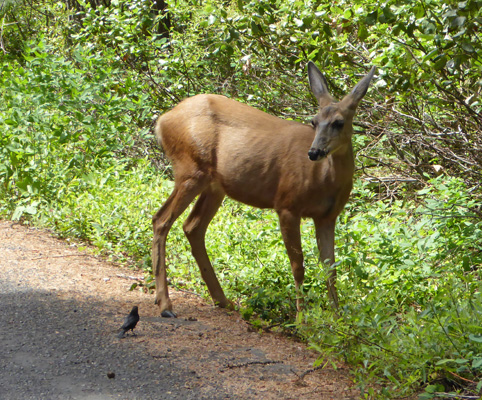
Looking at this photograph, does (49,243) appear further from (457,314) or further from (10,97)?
(457,314)

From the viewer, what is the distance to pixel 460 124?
8.06 m

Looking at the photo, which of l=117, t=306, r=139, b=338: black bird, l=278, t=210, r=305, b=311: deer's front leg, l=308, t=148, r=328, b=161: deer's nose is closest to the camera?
l=117, t=306, r=139, b=338: black bird

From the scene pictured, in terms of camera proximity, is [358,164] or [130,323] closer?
[130,323]

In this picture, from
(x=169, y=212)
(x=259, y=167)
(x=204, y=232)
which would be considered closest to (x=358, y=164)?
(x=204, y=232)

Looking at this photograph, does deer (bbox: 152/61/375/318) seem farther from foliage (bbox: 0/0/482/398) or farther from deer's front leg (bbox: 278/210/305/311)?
foliage (bbox: 0/0/482/398)

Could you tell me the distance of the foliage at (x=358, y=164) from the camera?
14.6ft

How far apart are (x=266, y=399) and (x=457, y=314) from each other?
1.25 meters

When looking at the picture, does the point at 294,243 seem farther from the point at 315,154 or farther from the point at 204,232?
the point at 204,232

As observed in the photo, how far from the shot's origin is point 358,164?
9.48 metres

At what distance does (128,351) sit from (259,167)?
81.1 inches

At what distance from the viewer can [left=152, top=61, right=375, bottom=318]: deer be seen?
5680 mm

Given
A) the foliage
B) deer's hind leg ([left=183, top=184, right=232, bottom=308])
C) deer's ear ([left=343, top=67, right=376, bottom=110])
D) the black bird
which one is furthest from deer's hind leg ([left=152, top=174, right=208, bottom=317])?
deer's ear ([left=343, top=67, right=376, bottom=110])

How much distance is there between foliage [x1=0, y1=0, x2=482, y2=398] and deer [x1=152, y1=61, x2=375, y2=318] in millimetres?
414

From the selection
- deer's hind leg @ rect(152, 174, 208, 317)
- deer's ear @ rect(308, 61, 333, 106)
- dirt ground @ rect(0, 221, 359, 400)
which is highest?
deer's ear @ rect(308, 61, 333, 106)
